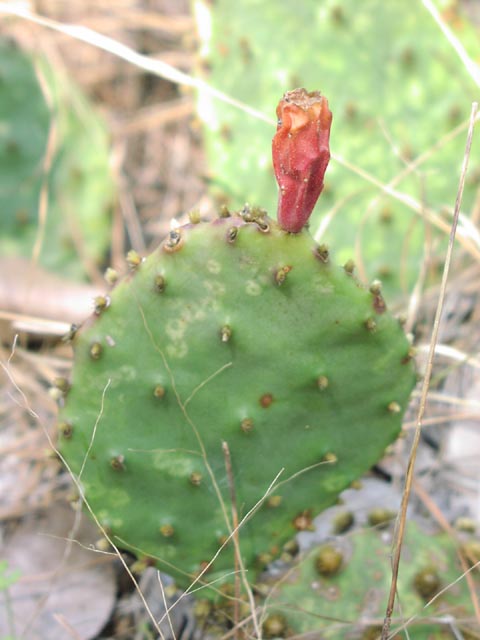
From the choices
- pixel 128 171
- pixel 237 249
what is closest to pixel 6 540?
pixel 237 249

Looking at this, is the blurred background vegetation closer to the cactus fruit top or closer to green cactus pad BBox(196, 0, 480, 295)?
green cactus pad BBox(196, 0, 480, 295)

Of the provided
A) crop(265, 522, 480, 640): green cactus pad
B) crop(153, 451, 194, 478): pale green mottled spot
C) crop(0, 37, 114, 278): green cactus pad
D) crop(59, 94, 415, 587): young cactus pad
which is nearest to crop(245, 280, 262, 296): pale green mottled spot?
crop(59, 94, 415, 587): young cactus pad

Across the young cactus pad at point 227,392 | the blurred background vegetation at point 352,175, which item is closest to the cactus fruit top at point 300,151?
the young cactus pad at point 227,392

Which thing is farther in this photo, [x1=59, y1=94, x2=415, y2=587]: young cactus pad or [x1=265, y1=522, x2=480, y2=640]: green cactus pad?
[x1=265, y1=522, x2=480, y2=640]: green cactus pad

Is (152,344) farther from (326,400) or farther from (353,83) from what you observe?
(353,83)

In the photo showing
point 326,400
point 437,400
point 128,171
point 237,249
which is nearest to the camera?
point 237,249

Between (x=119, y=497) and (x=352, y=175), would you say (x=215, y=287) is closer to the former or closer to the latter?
(x=119, y=497)

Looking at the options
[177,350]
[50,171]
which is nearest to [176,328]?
[177,350]
